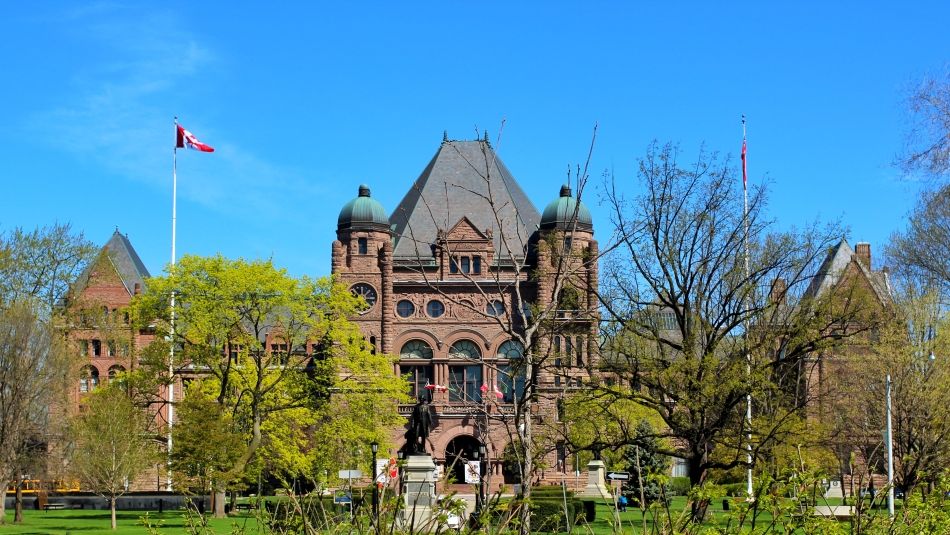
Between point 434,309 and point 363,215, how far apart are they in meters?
7.74

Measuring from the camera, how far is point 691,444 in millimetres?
30266

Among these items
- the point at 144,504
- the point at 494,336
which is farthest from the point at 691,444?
the point at 494,336

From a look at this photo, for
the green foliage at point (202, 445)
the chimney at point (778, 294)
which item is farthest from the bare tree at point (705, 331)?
the green foliage at point (202, 445)

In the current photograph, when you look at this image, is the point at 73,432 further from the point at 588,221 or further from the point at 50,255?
the point at 588,221

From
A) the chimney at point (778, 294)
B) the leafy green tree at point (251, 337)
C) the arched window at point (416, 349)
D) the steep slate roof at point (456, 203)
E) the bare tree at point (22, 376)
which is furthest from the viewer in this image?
the steep slate roof at point (456, 203)

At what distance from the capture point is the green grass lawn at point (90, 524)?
127ft

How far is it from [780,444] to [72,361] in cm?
3155

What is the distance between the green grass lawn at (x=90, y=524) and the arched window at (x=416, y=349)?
23.8 meters

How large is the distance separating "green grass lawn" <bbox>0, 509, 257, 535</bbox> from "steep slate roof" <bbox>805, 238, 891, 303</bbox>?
23892mm

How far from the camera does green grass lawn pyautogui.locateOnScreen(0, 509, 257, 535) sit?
1522 inches

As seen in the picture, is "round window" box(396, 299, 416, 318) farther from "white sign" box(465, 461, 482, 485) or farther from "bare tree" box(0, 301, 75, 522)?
"white sign" box(465, 461, 482, 485)

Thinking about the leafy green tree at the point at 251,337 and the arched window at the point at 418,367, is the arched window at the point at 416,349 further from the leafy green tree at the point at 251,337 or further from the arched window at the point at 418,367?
the leafy green tree at the point at 251,337

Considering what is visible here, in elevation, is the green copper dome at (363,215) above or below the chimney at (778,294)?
above

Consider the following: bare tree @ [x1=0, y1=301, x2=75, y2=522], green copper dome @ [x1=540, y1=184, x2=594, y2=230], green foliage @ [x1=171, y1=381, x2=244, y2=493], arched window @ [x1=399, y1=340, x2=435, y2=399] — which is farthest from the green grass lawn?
green copper dome @ [x1=540, y1=184, x2=594, y2=230]
